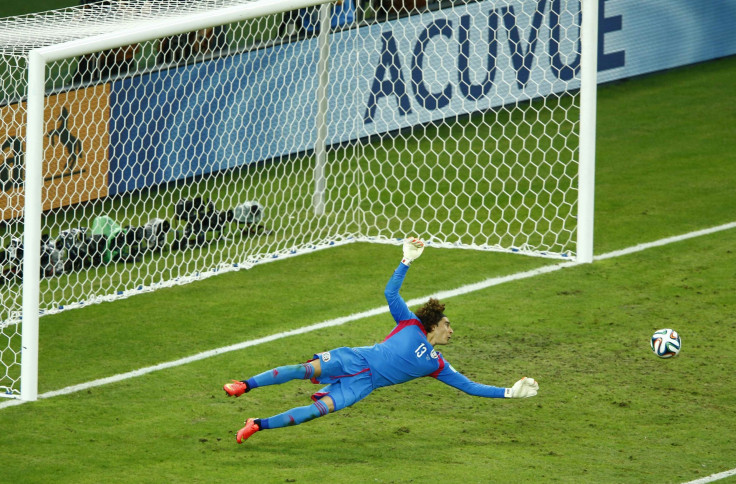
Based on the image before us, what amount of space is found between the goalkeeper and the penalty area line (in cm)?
155

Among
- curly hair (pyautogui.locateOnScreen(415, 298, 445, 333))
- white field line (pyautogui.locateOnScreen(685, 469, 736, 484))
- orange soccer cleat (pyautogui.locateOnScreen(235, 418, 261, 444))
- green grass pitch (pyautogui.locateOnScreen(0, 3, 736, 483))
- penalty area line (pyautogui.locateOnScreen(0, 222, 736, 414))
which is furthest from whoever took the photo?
penalty area line (pyautogui.locateOnScreen(0, 222, 736, 414))

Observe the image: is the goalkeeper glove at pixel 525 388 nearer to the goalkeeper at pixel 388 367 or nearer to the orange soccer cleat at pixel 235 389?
the goalkeeper at pixel 388 367

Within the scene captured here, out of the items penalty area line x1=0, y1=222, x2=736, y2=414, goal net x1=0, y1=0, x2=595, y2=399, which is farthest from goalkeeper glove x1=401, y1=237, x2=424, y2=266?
goal net x1=0, y1=0, x2=595, y2=399

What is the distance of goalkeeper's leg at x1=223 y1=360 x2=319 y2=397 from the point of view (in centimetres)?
739

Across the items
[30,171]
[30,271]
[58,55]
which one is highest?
[58,55]

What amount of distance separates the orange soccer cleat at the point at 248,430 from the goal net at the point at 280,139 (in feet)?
8.38

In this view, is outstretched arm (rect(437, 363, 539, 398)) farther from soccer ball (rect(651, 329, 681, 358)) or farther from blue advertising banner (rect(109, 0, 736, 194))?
blue advertising banner (rect(109, 0, 736, 194))

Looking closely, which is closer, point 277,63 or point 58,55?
point 58,55

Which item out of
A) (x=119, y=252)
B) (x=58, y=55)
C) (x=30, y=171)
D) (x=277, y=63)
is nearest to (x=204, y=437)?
(x=30, y=171)

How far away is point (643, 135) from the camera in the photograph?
14.6m

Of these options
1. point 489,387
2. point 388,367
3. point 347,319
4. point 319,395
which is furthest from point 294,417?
point 347,319

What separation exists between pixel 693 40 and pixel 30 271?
38.0ft

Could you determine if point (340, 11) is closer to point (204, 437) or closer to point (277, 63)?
point (277, 63)

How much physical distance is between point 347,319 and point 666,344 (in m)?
2.74
